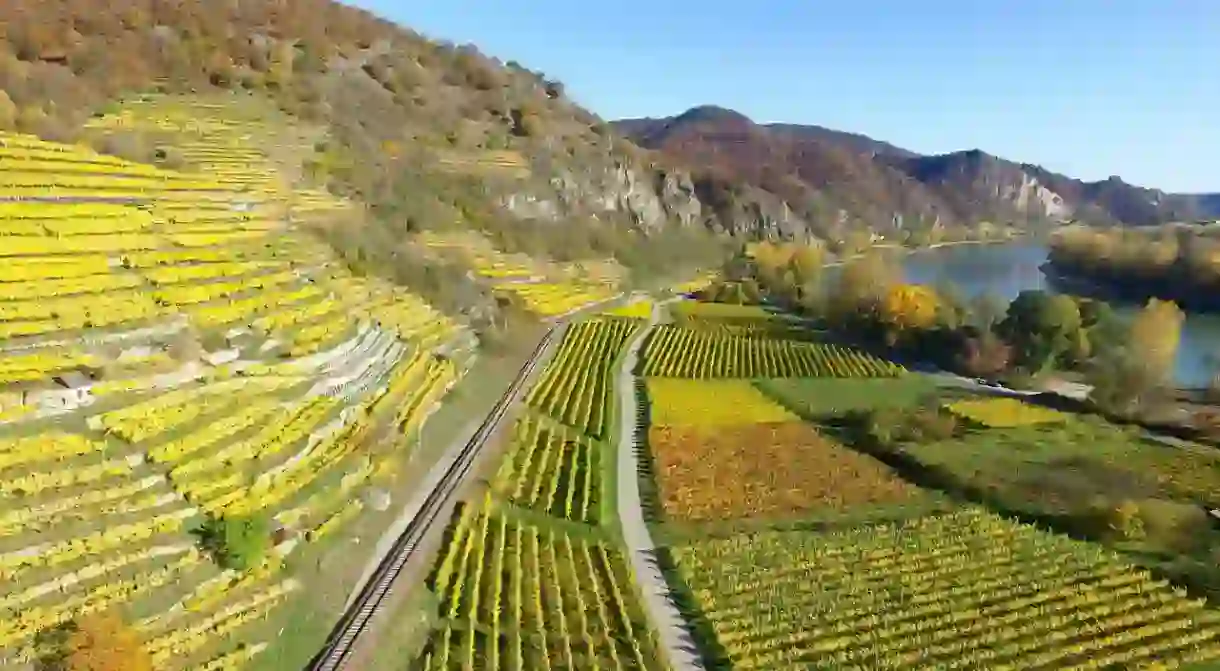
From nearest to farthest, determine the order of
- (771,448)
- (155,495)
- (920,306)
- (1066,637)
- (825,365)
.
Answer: (155,495) < (1066,637) < (771,448) < (825,365) < (920,306)

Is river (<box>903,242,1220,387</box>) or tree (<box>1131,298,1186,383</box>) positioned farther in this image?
river (<box>903,242,1220,387</box>)

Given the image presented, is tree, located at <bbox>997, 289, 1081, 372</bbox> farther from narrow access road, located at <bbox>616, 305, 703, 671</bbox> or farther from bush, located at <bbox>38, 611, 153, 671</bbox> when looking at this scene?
bush, located at <bbox>38, 611, 153, 671</bbox>

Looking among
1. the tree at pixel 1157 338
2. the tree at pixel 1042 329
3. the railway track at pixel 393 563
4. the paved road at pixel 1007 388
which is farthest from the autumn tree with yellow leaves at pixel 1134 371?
the railway track at pixel 393 563

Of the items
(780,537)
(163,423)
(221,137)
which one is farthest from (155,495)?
(221,137)

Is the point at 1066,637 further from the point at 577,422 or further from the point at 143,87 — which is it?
the point at 143,87

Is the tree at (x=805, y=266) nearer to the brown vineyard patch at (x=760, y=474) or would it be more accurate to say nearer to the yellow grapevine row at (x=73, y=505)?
the brown vineyard patch at (x=760, y=474)

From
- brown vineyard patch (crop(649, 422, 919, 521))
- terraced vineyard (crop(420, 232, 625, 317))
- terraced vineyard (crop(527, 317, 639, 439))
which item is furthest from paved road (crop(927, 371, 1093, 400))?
terraced vineyard (crop(420, 232, 625, 317))

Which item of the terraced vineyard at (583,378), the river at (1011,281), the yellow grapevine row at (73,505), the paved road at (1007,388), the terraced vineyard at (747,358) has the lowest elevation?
the river at (1011,281)
